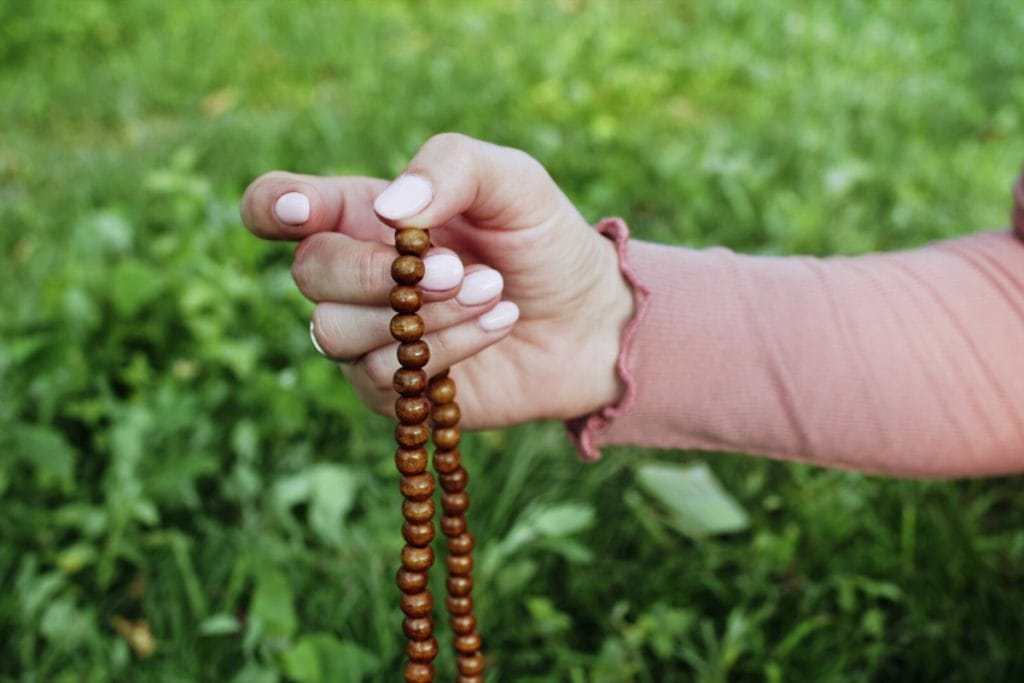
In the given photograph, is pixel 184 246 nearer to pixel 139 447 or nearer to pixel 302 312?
pixel 302 312

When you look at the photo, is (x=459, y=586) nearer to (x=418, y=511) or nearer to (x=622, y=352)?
(x=418, y=511)

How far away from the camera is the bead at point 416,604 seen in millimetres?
861

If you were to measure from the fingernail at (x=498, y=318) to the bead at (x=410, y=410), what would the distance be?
5.8 inches

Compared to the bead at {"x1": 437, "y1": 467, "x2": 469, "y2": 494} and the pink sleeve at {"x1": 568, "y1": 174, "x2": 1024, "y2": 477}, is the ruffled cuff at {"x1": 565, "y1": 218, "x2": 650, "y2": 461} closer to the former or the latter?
the pink sleeve at {"x1": 568, "y1": 174, "x2": 1024, "y2": 477}

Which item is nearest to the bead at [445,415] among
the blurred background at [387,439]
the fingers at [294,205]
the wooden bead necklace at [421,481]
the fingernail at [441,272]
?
the wooden bead necklace at [421,481]

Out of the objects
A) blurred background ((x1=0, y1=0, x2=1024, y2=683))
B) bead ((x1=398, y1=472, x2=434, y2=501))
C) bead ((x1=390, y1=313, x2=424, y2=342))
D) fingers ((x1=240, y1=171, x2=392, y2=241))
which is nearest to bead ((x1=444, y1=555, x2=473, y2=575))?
bead ((x1=398, y1=472, x2=434, y2=501))

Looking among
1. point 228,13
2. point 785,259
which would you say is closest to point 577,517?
point 785,259

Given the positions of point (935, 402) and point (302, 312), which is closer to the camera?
point (935, 402)

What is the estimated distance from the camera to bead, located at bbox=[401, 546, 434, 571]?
0.86m

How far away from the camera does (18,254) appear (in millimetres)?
2141

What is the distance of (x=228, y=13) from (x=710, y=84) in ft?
4.73

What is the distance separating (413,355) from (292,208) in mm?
214

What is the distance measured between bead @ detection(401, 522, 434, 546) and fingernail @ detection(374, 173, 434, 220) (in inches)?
9.5

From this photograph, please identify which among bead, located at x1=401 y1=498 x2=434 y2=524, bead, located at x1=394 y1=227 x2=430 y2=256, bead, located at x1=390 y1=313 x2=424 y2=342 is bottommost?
bead, located at x1=401 y1=498 x2=434 y2=524
